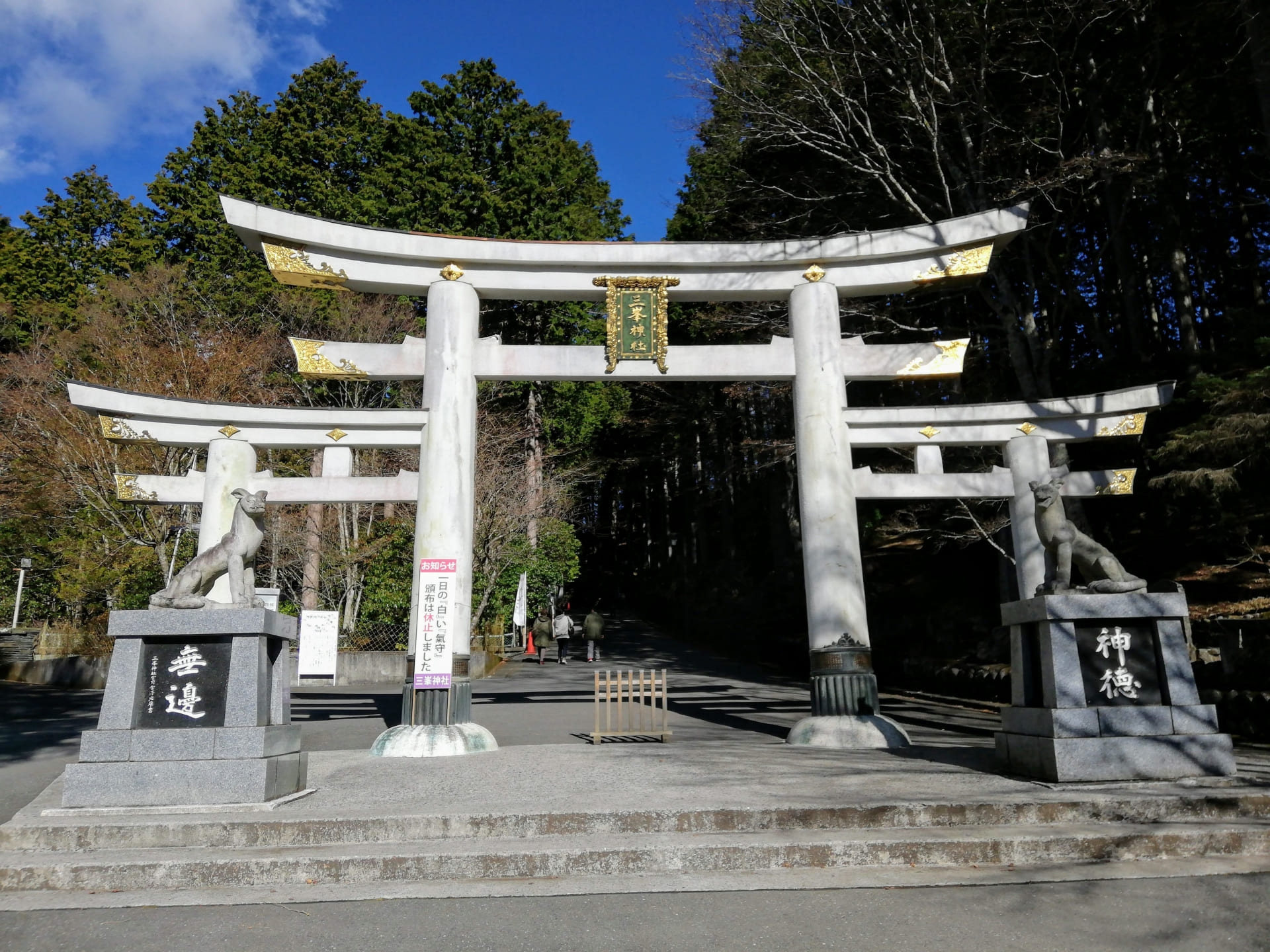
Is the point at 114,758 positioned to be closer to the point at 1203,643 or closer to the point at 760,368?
the point at 760,368

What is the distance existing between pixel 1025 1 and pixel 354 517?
16894mm

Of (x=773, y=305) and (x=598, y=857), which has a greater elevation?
(x=773, y=305)

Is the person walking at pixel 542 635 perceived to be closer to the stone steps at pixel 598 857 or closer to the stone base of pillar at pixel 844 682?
the stone base of pillar at pixel 844 682

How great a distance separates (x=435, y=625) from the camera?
834 cm

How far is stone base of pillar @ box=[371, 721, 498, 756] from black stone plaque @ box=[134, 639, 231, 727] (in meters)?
2.47

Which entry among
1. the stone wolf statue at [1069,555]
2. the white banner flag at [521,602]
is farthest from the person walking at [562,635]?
the stone wolf statue at [1069,555]

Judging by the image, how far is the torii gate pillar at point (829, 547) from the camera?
28.2 feet

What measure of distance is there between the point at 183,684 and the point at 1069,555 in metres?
6.87

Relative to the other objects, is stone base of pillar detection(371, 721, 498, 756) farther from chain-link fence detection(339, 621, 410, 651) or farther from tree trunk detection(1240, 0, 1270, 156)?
tree trunk detection(1240, 0, 1270, 156)

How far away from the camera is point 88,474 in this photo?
58.2 feet

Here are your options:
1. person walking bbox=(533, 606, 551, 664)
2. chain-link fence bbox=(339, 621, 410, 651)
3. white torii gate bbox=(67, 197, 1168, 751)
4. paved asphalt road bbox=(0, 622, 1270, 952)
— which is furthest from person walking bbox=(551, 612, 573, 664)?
paved asphalt road bbox=(0, 622, 1270, 952)

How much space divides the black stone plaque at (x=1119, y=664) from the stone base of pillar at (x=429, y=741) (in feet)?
18.2

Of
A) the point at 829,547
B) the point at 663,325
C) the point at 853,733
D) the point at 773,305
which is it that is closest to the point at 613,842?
the point at 853,733

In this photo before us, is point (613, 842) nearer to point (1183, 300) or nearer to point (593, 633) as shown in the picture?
point (1183, 300)
